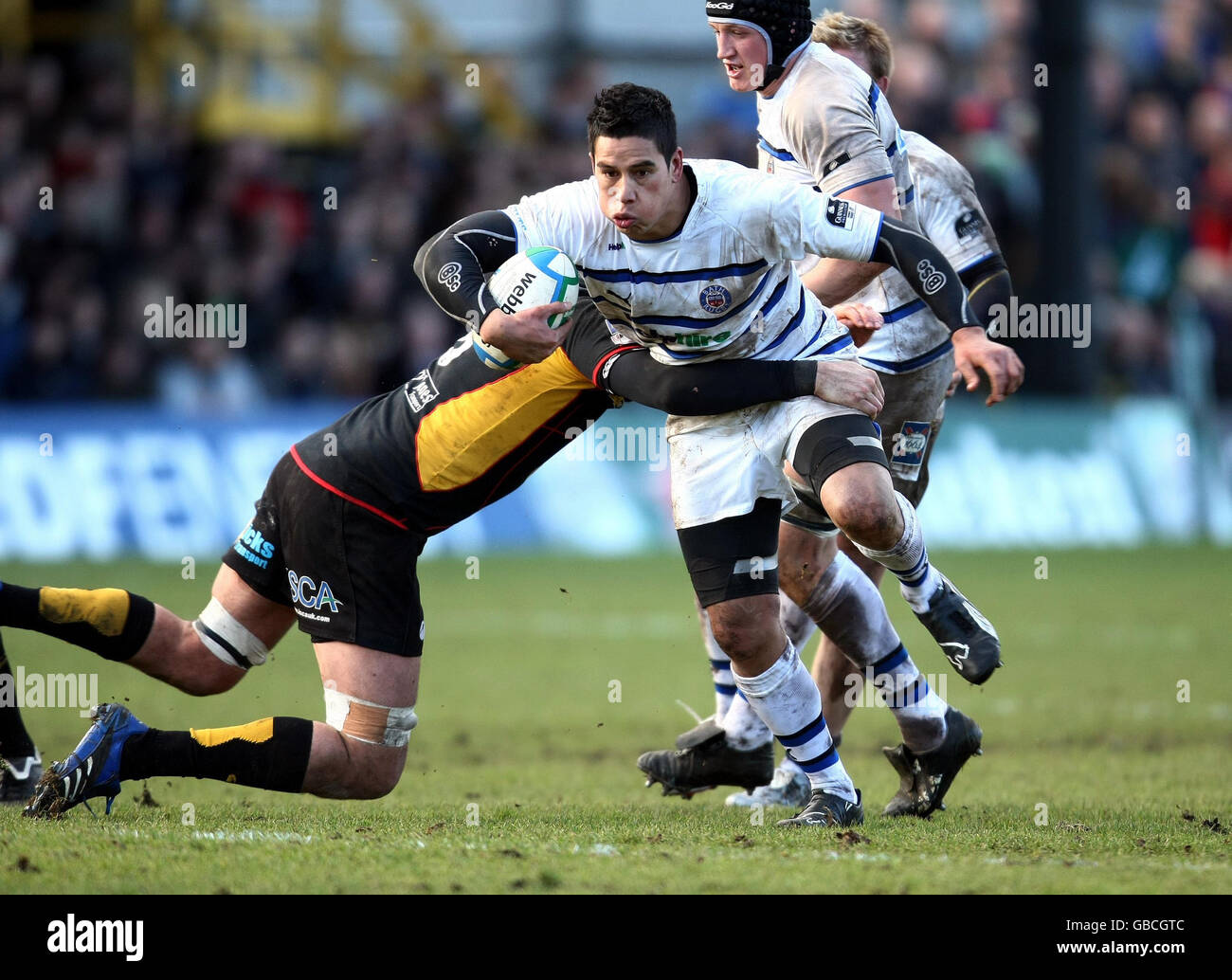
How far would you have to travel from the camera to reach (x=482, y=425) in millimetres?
5328

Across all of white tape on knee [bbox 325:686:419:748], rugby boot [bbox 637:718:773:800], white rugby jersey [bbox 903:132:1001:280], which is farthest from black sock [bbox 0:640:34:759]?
white rugby jersey [bbox 903:132:1001:280]

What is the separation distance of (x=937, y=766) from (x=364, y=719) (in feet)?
6.66

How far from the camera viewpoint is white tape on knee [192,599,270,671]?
567 centimetres

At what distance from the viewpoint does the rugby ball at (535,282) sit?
190 inches

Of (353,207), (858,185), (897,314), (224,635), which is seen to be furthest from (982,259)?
(353,207)

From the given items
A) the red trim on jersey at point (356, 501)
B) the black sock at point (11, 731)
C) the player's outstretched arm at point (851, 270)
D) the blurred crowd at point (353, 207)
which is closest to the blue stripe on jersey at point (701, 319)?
the player's outstretched arm at point (851, 270)

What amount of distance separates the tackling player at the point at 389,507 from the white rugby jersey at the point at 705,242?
215mm

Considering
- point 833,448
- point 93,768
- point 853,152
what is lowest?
point 93,768

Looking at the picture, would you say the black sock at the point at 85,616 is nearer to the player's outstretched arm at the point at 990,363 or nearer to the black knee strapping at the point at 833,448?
the black knee strapping at the point at 833,448

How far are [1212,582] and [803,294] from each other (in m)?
9.60

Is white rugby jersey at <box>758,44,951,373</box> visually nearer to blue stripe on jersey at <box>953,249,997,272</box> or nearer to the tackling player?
blue stripe on jersey at <box>953,249,997,272</box>

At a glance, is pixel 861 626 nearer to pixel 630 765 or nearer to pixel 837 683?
pixel 837 683

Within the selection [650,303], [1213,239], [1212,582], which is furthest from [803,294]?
[1213,239]
